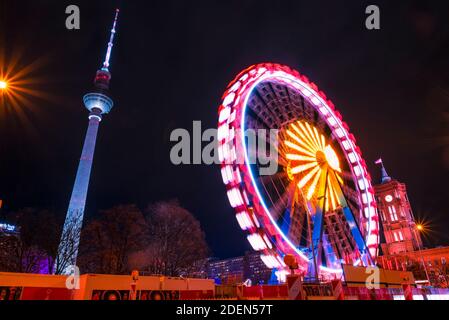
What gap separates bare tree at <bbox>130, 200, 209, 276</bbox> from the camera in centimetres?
3694

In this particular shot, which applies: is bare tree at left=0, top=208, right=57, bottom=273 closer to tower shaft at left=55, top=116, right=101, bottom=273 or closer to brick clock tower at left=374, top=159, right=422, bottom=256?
tower shaft at left=55, top=116, right=101, bottom=273

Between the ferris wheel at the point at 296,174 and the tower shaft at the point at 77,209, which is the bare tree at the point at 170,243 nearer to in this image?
the tower shaft at the point at 77,209

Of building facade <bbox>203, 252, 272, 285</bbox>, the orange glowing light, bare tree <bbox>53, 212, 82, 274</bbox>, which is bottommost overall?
bare tree <bbox>53, 212, 82, 274</bbox>

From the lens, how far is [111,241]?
36344 mm

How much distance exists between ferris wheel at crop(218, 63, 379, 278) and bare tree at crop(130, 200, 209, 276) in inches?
727

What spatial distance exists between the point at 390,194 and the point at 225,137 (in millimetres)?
97790

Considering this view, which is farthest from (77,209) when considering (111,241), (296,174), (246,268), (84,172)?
(246,268)

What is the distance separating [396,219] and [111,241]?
9445 cm

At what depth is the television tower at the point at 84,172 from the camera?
30.5 meters

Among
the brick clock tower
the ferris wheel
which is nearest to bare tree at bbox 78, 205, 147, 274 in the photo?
the ferris wheel

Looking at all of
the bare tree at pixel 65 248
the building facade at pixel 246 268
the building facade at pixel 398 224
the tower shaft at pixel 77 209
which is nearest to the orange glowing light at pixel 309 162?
the bare tree at pixel 65 248

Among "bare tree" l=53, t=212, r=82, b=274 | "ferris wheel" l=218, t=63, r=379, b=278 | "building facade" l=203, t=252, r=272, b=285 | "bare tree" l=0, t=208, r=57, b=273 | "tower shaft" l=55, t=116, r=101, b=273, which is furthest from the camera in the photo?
"building facade" l=203, t=252, r=272, b=285

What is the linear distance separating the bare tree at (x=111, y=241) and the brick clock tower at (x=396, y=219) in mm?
87198
